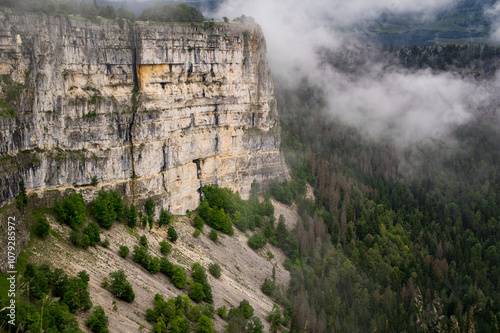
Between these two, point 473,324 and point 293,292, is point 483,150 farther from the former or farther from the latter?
point 293,292

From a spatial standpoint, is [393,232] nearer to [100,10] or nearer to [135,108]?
[135,108]

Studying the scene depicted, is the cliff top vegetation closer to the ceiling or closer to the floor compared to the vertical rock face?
closer to the ceiling

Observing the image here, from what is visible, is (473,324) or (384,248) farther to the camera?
(384,248)

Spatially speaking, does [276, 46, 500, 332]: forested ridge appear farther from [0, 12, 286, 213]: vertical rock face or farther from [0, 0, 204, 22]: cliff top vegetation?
[0, 0, 204, 22]: cliff top vegetation

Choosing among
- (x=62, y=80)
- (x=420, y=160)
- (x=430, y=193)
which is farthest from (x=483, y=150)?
(x=62, y=80)

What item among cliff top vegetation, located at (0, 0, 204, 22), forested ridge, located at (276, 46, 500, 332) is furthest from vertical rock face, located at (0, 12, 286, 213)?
forested ridge, located at (276, 46, 500, 332)

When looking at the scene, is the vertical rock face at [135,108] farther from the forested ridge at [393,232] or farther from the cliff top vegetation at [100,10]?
the forested ridge at [393,232]
